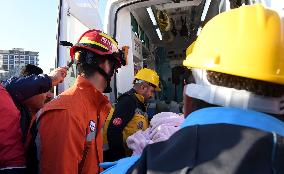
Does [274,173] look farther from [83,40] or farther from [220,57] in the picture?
[83,40]

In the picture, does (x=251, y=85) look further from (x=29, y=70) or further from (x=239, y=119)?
(x=29, y=70)

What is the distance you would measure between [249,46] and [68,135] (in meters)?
1.25

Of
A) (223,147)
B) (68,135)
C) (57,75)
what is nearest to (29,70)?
(57,75)

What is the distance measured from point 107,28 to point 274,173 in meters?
3.61

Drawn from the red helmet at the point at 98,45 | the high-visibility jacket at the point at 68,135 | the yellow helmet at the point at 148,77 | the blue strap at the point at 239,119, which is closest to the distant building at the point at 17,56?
the yellow helmet at the point at 148,77

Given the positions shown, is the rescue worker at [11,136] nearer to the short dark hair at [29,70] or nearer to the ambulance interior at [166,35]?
the short dark hair at [29,70]

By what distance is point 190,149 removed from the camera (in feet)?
2.74

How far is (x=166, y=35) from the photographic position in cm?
823

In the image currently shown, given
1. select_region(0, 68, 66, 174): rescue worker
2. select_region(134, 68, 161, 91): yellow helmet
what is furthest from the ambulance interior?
select_region(0, 68, 66, 174): rescue worker

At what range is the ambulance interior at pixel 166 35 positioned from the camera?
5.68m

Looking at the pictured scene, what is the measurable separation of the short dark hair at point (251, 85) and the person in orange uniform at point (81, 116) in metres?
1.15

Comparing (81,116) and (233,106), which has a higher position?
→ (233,106)

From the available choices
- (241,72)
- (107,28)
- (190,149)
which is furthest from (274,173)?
(107,28)

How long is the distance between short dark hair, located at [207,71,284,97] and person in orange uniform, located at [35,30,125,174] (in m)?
1.15
